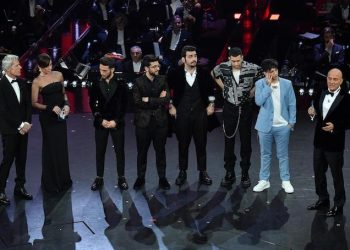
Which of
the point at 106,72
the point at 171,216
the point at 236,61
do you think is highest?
the point at 236,61

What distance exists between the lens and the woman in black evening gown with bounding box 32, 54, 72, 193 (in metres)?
7.64

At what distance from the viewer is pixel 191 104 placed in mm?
7895

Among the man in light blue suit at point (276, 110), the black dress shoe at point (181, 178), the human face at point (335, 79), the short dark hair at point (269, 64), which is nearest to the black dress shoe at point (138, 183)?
the black dress shoe at point (181, 178)

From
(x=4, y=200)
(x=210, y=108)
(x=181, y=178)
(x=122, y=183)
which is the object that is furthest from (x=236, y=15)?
(x=4, y=200)

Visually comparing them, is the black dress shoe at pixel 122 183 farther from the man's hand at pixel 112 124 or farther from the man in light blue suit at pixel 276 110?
the man in light blue suit at pixel 276 110

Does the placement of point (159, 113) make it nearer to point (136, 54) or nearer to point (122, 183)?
point (122, 183)

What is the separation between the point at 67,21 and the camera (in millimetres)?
14477

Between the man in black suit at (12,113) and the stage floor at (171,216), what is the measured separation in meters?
0.55

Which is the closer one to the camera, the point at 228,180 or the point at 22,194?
the point at 22,194

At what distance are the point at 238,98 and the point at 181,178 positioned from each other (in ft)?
4.21

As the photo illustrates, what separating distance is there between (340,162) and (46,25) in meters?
9.72

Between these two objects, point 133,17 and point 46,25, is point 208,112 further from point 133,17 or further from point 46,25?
point 46,25

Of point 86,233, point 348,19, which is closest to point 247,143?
point 86,233

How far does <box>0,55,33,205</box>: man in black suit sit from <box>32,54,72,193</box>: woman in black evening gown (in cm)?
28
